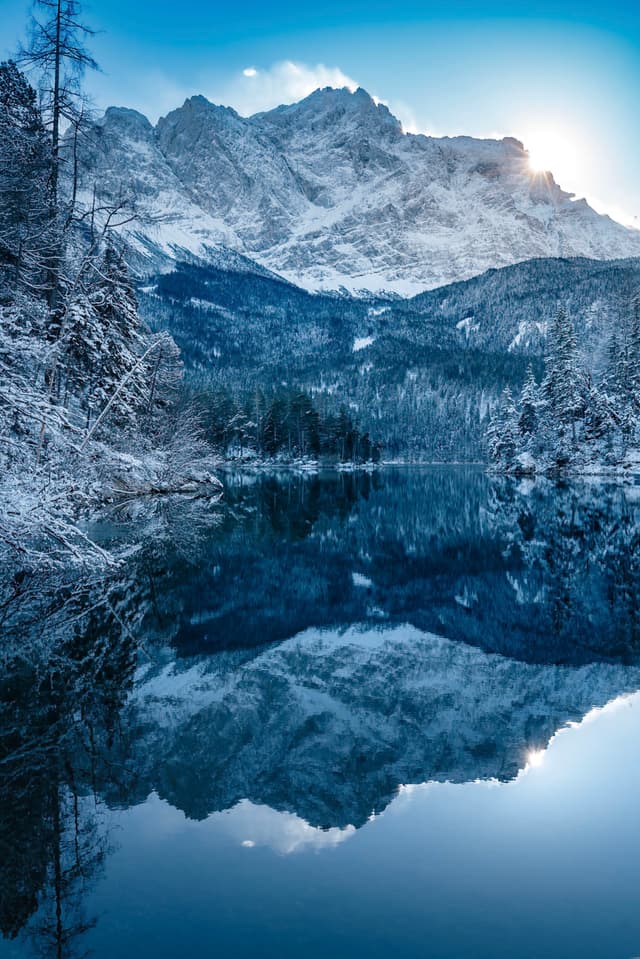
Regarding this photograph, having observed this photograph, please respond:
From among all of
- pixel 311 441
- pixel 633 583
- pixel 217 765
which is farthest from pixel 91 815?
pixel 311 441

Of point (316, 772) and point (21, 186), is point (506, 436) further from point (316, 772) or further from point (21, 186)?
point (316, 772)

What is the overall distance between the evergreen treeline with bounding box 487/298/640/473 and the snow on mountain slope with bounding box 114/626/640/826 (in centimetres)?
5595

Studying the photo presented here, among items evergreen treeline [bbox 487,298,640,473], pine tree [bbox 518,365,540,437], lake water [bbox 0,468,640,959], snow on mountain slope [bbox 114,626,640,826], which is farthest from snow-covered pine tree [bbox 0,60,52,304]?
pine tree [bbox 518,365,540,437]

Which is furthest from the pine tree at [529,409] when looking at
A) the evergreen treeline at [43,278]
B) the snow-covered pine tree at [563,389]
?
the evergreen treeline at [43,278]

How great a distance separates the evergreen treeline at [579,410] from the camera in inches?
2340

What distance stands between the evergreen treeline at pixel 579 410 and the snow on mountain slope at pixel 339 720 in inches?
2203

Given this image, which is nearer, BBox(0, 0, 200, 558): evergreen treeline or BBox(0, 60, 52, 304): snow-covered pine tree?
BBox(0, 0, 200, 558): evergreen treeline

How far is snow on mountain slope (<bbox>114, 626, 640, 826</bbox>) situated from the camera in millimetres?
5922

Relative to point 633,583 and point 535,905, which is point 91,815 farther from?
point 633,583

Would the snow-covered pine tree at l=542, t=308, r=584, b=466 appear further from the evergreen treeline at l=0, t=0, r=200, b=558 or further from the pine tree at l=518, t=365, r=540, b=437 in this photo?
the evergreen treeline at l=0, t=0, r=200, b=558

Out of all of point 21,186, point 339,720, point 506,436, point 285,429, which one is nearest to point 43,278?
point 21,186

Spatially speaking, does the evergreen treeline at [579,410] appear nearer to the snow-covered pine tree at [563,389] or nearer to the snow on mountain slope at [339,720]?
the snow-covered pine tree at [563,389]

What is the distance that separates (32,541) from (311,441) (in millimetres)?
90825

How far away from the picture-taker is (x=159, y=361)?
135ft
